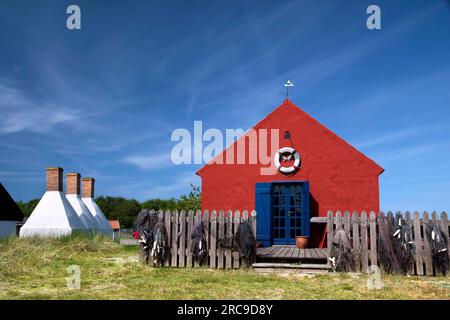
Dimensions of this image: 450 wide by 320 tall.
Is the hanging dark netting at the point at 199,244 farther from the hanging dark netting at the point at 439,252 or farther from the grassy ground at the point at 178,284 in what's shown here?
the hanging dark netting at the point at 439,252

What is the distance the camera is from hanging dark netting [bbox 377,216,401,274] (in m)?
9.05

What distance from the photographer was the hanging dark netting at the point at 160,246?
33.1 ft

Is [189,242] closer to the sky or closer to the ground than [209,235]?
closer to the ground

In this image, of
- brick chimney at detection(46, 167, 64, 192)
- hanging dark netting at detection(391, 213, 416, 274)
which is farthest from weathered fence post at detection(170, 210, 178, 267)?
Result: brick chimney at detection(46, 167, 64, 192)

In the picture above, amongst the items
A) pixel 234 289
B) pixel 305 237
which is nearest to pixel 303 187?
pixel 305 237

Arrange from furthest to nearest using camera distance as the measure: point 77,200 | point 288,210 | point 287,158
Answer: point 77,200, point 287,158, point 288,210

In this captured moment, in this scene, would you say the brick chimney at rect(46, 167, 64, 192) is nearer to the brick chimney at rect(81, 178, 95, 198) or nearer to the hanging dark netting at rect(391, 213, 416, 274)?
the brick chimney at rect(81, 178, 95, 198)

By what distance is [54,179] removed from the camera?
23.5 m

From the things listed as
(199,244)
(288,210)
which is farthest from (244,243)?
(288,210)

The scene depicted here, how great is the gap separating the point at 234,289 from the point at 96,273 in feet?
13.0

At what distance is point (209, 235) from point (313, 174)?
5451 millimetres

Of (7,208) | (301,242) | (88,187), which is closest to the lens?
(301,242)

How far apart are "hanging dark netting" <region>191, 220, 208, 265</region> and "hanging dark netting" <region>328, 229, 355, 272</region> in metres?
3.29

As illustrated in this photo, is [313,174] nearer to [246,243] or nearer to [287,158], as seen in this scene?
Result: [287,158]
